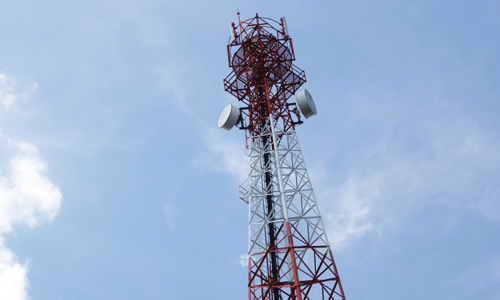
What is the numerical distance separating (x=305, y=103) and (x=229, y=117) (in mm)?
5693

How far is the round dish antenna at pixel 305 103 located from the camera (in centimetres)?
2712

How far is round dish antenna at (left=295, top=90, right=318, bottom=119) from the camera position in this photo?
27125 millimetres

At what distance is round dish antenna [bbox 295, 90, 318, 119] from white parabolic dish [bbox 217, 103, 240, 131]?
458cm

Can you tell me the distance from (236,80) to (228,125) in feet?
13.2

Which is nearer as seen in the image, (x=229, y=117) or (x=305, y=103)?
(x=305, y=103)

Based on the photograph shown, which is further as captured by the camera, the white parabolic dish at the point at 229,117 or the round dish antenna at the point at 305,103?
the white parabolic dish at the point at 229,117

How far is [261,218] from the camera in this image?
2302cm

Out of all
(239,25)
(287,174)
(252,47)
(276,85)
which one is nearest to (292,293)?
(287,174)

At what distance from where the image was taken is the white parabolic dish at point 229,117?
27.4 metres

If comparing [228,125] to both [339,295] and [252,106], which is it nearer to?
[252,106]

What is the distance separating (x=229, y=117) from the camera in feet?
89.7

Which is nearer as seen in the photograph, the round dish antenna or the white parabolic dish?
the round dish antenna

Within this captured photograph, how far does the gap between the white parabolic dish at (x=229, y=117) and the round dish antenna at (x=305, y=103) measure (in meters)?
4.58

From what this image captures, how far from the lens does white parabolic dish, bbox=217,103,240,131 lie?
27394mm
